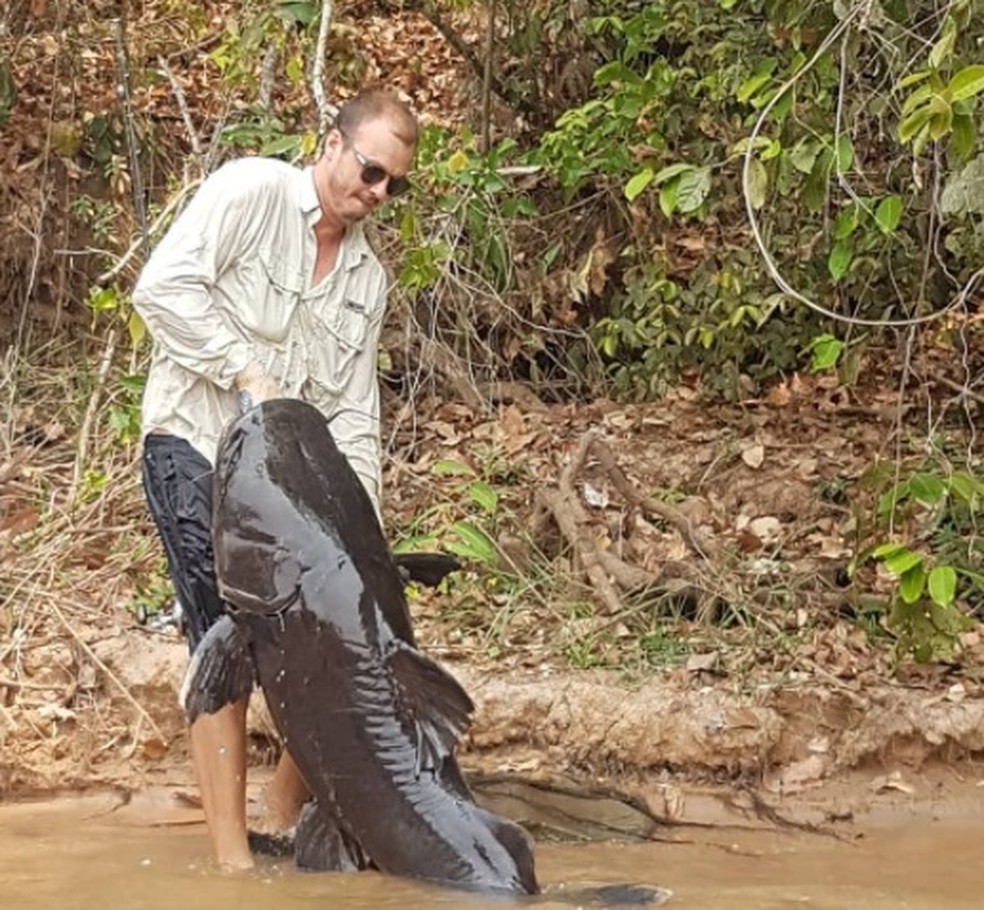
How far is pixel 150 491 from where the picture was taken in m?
5.03

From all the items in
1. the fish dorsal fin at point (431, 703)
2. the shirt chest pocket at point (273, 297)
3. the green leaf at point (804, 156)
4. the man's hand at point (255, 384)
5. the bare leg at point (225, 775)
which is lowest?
the bare leg at point (225, 775)

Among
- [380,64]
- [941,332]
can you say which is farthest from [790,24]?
[380,64]

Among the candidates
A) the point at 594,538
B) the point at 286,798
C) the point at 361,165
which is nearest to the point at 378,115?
the point at 361,165

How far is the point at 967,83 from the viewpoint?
14.2 feet

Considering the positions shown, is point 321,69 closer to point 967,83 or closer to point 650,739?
point 650,739

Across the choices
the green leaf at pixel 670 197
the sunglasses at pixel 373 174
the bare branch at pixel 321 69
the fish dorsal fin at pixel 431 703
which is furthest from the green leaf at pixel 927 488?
the bare branch at pixel 321 69

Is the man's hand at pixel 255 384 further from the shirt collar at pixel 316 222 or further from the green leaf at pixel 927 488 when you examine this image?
the green leaf at pixel 927 488

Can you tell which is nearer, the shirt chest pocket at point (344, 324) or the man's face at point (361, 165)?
the man's face at point (361, 165)

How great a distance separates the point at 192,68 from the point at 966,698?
6.29 m

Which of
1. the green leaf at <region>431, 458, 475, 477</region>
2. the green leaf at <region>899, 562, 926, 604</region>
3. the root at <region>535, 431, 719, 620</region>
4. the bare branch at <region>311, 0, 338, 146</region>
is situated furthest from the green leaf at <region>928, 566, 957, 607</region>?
the bare branch at <region>311, 0, 338, 146</region>

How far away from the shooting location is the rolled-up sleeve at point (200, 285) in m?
4.78

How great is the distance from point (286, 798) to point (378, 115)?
1.90 m

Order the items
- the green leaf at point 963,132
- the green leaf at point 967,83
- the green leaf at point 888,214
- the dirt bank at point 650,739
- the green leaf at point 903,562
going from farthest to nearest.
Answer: the dirt bank at point 650,739, the green leaf at point 888,214, the green leaf at point 903,562, the green leaf at point 963,132, the green leaf at point 967,83

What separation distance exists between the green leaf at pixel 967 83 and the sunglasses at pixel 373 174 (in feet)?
4.74
